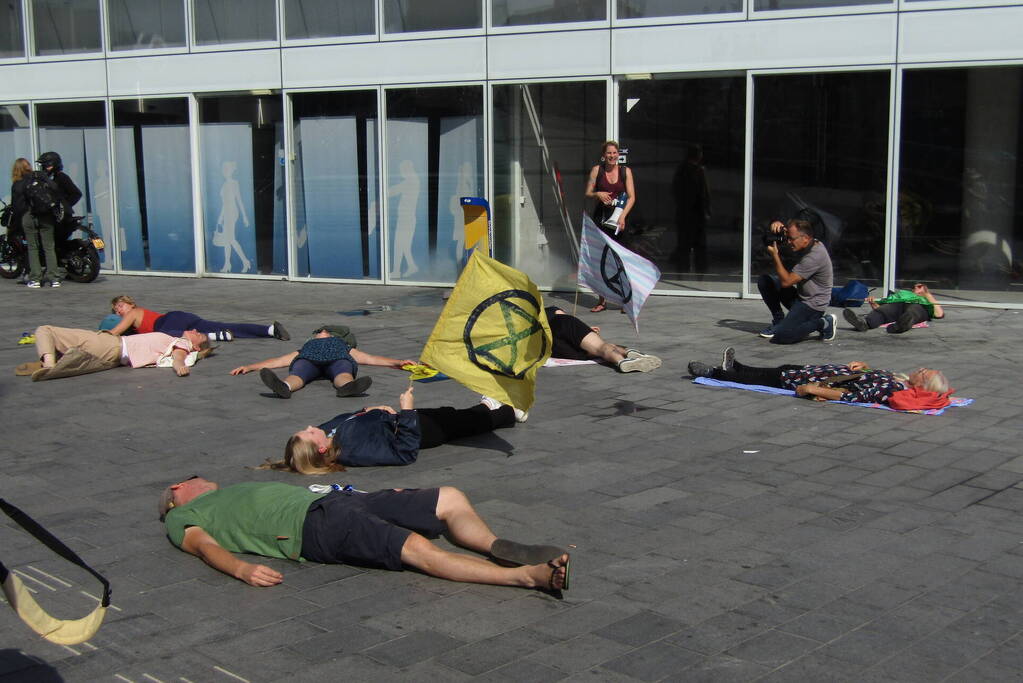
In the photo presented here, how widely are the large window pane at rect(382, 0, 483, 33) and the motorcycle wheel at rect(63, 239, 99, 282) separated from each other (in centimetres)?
586

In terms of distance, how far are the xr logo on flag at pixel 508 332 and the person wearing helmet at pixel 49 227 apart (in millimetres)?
11494

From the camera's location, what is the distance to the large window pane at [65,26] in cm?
1914

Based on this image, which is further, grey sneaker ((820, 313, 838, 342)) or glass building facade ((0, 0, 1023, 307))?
glass building facade ((0, 0, 1023, 307))

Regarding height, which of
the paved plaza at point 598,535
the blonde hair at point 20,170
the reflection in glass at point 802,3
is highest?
the reflection in glass at point 802,3

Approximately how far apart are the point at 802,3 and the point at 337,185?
7436mm

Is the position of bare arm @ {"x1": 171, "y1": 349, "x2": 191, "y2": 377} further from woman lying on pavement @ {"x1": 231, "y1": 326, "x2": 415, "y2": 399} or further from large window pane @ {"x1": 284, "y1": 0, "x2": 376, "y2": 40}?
large window pane @ {"x1": 284, "y1": 0, "x2": 376, "y2": 40}

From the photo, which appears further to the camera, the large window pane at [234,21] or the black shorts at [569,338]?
the large window pane at [234,21]

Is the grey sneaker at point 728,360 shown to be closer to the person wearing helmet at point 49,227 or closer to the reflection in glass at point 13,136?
the person wearing helmet at point 49,227

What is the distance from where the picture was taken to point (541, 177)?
16.6 m

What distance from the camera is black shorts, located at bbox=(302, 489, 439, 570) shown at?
5.39 metres

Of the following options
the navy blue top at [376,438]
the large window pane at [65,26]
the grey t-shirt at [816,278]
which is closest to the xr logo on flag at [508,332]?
the navy blue top at [376,438]

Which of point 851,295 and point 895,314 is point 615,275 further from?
point 851,295

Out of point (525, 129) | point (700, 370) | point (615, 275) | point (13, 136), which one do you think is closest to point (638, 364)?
point (700, 370)

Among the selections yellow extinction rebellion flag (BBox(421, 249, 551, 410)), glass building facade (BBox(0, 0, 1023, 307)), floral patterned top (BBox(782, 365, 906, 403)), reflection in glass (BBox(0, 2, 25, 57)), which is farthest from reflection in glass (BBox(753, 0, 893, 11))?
reflection in glass (BBox(0, 2, 25, 57))
